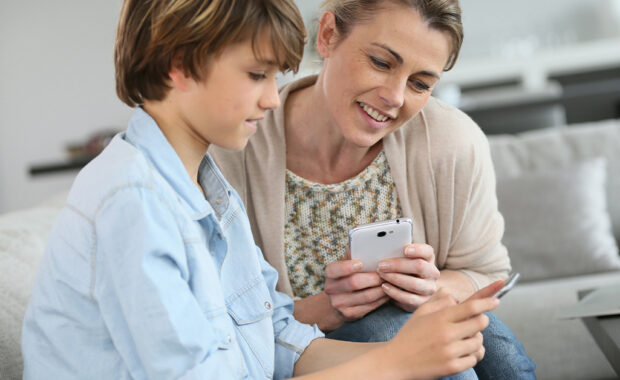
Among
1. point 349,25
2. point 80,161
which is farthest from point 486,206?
point 80,161

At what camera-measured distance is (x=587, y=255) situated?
7.31 ft

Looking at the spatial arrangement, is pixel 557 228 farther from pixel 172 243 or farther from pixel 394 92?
pixel 172 243

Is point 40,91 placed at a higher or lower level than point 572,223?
higher

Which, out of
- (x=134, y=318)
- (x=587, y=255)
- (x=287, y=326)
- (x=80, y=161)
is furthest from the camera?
(x=80, y=161)

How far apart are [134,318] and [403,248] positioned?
63cm

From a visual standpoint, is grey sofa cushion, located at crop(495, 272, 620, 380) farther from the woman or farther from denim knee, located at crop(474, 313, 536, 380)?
denim knee, located at crop(474, 313, 536, 380)

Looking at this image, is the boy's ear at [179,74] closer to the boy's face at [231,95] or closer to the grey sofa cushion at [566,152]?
the boy's face at [231,95]

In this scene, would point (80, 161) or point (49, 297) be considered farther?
point (80, 161)

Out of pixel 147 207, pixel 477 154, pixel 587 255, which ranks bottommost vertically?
pixel 587 255

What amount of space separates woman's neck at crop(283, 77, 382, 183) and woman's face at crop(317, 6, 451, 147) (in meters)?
0.10

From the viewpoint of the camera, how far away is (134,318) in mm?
Result: 826

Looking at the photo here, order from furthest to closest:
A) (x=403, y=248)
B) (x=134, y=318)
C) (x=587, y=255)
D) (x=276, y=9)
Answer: (x=587, y=255), (x=403, y=248), (x=276, y=9), (x=134, y=318)

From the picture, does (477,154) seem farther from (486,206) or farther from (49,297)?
(49,297)

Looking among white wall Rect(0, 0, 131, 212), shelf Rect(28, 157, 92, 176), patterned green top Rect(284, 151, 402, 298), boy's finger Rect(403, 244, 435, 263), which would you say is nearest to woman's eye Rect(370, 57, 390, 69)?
patterned green top Rect(284, 151, 402, 298)
